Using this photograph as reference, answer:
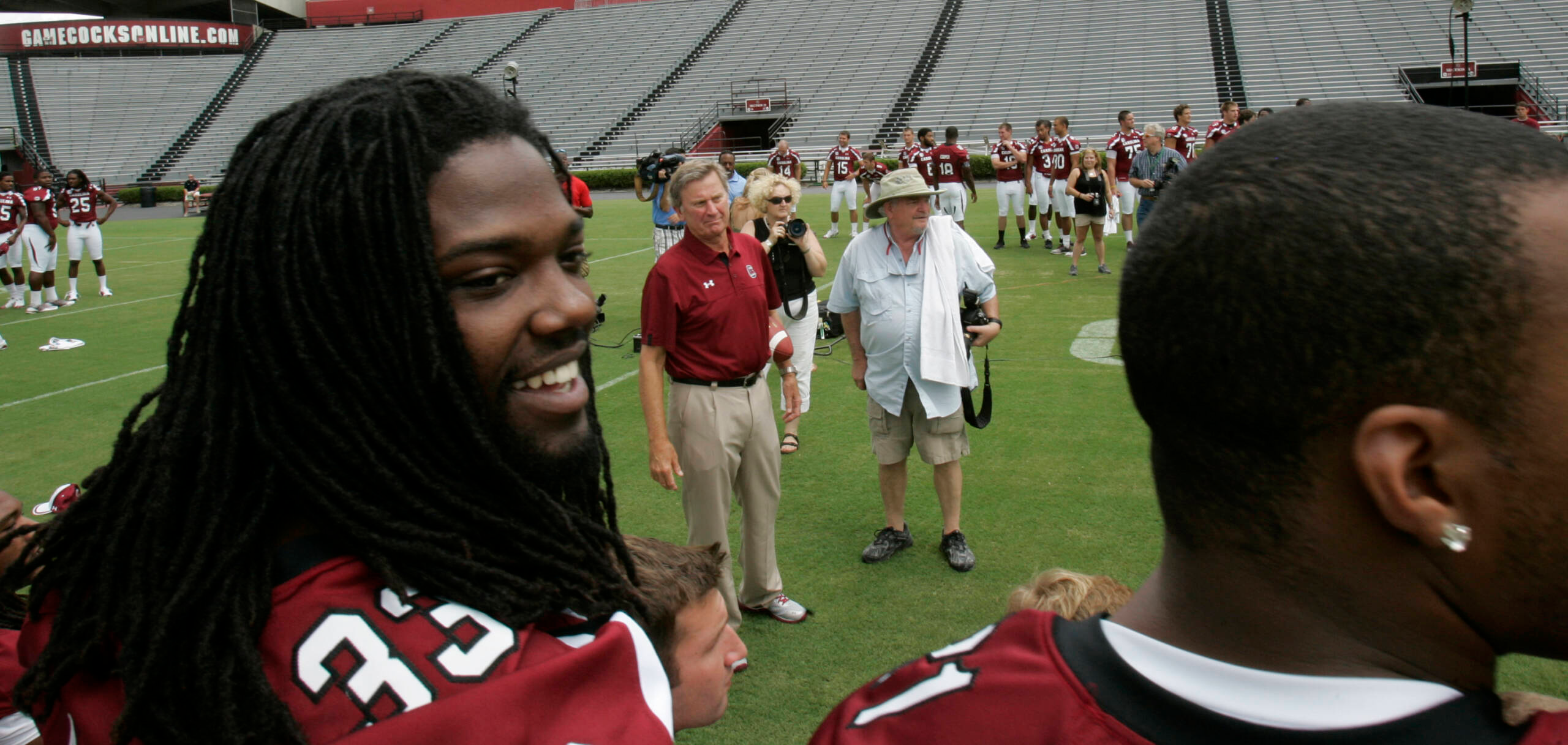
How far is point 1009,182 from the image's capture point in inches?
618

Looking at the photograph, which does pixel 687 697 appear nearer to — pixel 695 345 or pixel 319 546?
pixel 319 546

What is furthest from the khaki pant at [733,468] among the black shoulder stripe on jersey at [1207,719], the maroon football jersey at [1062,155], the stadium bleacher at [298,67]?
the stadium bleacher at [298,67]

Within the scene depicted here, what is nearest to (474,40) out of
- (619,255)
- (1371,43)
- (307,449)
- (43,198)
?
(619,255)

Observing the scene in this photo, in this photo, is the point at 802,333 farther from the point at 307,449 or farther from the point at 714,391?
the point at 307,449

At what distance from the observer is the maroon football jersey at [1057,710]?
0.90 m

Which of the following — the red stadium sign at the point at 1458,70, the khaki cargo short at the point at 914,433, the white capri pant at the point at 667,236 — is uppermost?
the red stadium sign at the point at 1458,70

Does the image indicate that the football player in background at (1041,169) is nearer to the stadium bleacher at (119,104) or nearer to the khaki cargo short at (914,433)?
the khaki cargo short at (914,433)

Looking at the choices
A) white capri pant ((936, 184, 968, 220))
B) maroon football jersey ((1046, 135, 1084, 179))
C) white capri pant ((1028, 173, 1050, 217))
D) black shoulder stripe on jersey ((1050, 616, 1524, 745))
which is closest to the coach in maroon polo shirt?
black shoulder stripe on jersey ((1050, 616, 1524, 745))

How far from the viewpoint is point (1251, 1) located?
38.8 meters

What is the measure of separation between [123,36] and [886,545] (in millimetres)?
55466

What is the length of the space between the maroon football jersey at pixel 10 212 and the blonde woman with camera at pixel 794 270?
39.0 ft

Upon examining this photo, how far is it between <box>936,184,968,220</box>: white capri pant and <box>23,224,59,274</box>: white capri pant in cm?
1218

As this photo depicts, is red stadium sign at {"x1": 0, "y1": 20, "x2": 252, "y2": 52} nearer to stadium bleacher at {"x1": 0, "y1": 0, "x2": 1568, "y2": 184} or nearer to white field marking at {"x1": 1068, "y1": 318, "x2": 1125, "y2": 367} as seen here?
stadium bleacher at {"x1": 0, "y1": 0, "x2": 1568, "y2": 184}

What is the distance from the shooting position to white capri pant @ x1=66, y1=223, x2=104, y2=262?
48.1 ft
